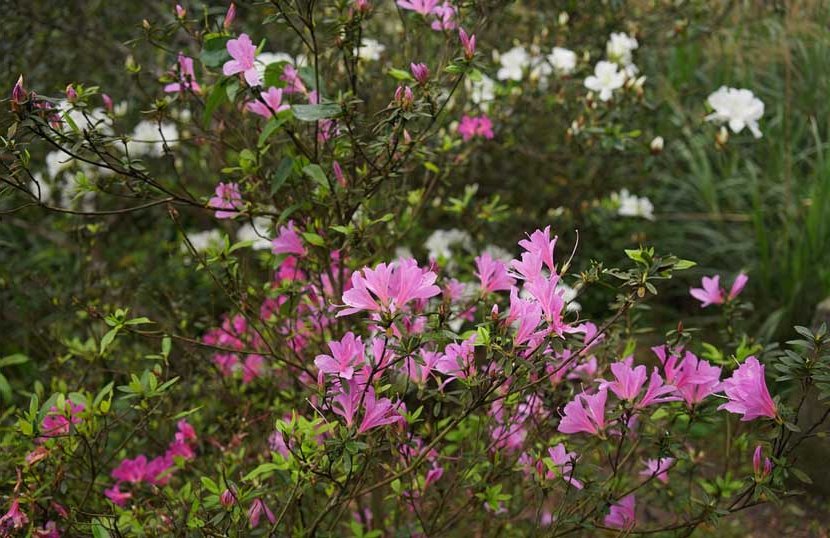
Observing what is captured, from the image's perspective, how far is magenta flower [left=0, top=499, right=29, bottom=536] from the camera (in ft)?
4.50

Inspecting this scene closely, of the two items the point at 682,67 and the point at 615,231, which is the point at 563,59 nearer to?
the point at 615,231

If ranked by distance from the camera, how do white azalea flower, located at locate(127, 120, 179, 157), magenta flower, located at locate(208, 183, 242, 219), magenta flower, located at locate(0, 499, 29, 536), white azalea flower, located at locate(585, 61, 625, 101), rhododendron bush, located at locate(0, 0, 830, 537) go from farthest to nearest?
1. white azalea flower, located at locate(127, 120, 179, 157)
2. white azalea flower, located at locate(585, 61, 625, 101)
3. magenta flower, located at locate(208, 183, 242, 219)
4. magenta flower, located at locate(0, 499, 29, 536)
5. rhododendron bush, located at locate(0, 0, 830, 537)

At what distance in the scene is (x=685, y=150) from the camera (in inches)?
156

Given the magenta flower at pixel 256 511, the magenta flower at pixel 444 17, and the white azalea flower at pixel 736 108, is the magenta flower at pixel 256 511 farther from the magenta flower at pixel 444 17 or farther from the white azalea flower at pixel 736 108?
the white azalea flower at pixel 736 108


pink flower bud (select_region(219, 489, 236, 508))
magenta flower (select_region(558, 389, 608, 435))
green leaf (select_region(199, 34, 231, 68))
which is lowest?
magenta flower (select_region(558, 389, 608, 435))

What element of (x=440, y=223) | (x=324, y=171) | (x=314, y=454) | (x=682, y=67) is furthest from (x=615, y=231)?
(x=314, y=454)

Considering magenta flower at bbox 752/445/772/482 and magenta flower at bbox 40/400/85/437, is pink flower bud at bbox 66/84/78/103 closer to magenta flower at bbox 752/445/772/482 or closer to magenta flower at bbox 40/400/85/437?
magenta flower at bbox 40/400/85/437

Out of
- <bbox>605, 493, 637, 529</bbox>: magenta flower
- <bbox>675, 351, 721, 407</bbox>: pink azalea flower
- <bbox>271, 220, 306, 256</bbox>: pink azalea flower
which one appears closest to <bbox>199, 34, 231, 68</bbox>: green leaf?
<bbox>271, 220, 306, 256</bbox>: pink azalea flower

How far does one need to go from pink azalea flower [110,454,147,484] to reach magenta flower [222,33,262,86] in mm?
880

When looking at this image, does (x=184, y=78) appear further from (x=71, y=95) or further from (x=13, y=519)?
(x=13, y=519)

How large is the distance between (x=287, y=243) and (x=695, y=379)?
2.67ft

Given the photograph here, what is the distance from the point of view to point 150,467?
5.99 ft

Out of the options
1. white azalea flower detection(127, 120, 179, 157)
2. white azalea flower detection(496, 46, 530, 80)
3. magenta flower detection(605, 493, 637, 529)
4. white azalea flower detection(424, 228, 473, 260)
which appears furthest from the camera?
white azalea flower detection(127, 120, 179, 157)

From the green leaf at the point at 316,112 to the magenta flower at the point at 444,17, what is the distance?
0.39 metres
